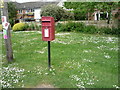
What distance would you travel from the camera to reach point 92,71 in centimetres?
484

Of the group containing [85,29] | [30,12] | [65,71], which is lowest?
[65,71]

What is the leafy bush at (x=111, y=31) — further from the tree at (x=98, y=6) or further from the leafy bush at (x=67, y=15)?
the leafy bush at (x=67, y=15)

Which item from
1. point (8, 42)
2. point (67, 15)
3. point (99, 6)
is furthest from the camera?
point (67, 15)

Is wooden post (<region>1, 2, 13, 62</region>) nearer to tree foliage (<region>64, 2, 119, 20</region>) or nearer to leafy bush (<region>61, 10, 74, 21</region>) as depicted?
tree foliage (<region>64, 2, 119, 20</region>)

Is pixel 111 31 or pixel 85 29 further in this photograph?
pixel 85 29

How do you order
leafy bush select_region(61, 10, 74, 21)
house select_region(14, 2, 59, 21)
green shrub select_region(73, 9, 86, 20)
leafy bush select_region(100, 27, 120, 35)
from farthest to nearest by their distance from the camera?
house select_region(14, 2, 59, 21), leafy bush select_region(61, 10, 74, 21), green shrub select_region(73, 9, 86, 20), leafy bush select_region(100, 27, 120, 35)

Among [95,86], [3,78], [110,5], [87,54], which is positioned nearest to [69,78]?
[95,86]

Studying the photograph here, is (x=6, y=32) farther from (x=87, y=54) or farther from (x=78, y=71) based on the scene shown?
(x=87, y=54)

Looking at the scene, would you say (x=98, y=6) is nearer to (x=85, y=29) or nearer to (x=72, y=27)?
(x=85, y=29)

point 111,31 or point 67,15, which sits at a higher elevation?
point 67,15

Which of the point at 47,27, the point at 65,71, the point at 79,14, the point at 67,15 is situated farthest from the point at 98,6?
the point at 79,14

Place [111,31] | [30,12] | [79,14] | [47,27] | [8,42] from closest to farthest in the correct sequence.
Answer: [47,27] → [8,42] → [111,31] → [79,14] → [30,12]

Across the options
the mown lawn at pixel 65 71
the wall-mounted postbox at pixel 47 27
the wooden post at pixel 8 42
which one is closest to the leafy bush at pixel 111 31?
the mown lawn at pixel 65 71

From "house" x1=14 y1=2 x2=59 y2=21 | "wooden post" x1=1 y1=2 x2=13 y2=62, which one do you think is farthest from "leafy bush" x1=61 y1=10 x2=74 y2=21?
"house" x1=14 y1=2 x2=59 y2=21
